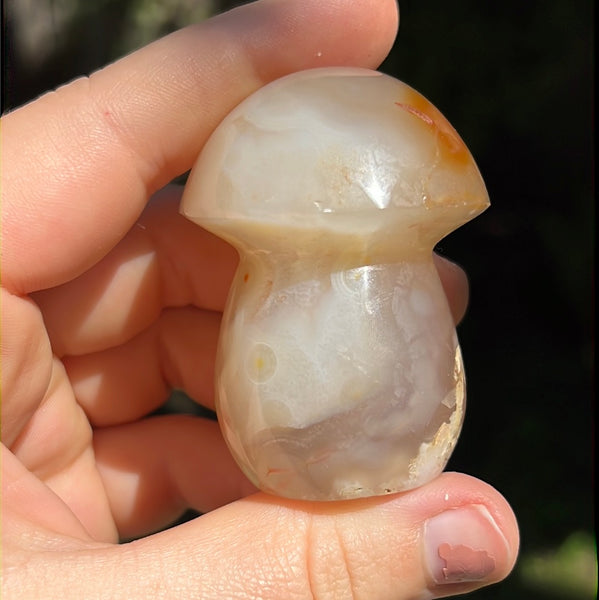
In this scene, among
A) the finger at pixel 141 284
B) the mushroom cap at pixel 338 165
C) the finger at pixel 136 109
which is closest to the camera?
the mushroom cap at pixel 338 165

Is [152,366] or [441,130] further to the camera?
[152,366]

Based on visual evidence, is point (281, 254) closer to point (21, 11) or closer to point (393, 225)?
point (393, 225)

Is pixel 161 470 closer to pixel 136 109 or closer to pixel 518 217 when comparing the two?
pixel 136 109

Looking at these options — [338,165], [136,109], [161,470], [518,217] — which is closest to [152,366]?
[161,470]

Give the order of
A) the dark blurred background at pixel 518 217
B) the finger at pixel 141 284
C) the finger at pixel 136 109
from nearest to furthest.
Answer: the finger at pixel 136 109 < the finger at pixel 141 284 < the dark blurred background at pixel 518 217

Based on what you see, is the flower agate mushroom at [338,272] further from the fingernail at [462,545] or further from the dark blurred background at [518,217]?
the dark blurred background at [518,217]

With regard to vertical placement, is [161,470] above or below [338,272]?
below

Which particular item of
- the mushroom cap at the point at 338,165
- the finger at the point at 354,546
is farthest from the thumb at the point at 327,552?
the mushroom cap at the point at 338,165

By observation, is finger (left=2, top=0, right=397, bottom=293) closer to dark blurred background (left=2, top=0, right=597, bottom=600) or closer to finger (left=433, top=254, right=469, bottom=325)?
Answer: finger (left=433, top=254, right=469, bottom=325)


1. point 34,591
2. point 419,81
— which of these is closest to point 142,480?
point 34,591
